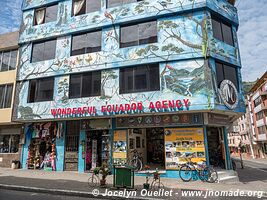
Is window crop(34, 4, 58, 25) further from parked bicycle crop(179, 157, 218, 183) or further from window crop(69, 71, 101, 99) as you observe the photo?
parked bicycle crop(179, 157, 218, 183)

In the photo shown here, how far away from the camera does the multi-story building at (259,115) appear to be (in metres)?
43.2

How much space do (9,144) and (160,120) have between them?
49.4 feet

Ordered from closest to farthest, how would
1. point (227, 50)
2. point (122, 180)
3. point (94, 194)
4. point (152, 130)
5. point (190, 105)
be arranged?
point (94, 194)
point (122, 180)
point (190, 105)
point (227, 50)
point (152, 130)

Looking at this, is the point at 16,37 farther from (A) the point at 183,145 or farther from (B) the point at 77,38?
(A) the point at 183,145

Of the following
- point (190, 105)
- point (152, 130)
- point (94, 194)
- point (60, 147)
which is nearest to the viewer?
point (94, 194)

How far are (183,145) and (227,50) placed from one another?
7519 mm

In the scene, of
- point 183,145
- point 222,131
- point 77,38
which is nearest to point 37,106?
point 77,38

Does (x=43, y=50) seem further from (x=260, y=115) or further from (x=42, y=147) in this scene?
(x=260, y=115)

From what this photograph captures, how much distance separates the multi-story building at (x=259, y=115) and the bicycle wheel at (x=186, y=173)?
37481mm

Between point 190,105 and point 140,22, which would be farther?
point 140,22

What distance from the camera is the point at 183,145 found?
13.7m

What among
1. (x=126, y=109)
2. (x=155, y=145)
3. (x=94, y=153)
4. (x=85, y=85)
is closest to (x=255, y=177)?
(x=155, y=145)

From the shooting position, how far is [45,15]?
19.2 m

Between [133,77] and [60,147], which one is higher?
[133,77]
